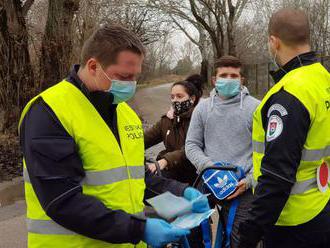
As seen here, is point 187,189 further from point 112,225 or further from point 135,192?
point 112,225

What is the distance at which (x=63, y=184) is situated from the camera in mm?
1966

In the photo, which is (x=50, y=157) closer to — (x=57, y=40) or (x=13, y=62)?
(x=13, y=62)

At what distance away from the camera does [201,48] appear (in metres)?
38.5

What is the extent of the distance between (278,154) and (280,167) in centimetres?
6

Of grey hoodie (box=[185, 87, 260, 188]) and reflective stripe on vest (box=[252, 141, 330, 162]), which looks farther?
grey hoodie (box=[185, 87, 260, 188])

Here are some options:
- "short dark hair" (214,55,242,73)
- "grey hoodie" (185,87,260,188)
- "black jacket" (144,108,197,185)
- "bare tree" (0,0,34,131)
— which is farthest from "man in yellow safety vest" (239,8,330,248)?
"bare tree" (0,0,34,131)

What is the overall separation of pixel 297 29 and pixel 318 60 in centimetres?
24

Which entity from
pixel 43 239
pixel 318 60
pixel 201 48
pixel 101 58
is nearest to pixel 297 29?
pixel 318 60

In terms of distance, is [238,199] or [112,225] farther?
[238,199]

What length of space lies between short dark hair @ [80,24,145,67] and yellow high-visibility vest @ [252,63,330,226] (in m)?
0.83

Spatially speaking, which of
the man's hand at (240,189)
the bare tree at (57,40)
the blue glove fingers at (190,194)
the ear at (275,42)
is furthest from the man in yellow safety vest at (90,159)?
the bare tree at (57,40)

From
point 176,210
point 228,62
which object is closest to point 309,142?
point 176,210

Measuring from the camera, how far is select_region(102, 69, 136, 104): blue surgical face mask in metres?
2.25

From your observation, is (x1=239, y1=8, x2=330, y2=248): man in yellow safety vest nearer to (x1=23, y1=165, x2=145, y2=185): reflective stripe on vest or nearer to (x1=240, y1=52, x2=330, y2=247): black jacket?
(x1=240, y1=52, x2=330, y2=247): black jacket
